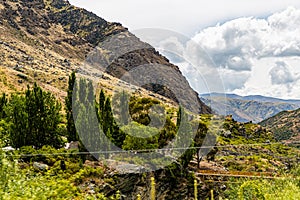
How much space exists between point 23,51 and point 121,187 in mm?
135237

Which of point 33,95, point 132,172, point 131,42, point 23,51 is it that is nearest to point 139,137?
point 132,172

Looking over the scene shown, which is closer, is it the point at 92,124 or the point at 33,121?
the point at 33,121

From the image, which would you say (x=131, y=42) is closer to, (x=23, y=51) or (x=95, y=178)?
(x=23, y=51)

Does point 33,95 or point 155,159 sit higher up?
point 33,95

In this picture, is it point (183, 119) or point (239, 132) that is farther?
point (239, 132)

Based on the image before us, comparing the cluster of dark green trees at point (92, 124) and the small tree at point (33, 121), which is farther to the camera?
the cluster of dark green trees at point (92, 124)

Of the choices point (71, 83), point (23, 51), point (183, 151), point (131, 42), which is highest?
Answer: point (131, 42)

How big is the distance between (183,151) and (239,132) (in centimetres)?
7874

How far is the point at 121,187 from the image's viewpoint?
23.8 meters

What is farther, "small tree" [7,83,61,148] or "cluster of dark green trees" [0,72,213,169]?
"cluster of dark green trees" [0,72,213,169]

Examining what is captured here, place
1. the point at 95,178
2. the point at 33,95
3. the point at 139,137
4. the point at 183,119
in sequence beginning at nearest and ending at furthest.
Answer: the point at 95,178 → the point at 33,95 → the point at 139,137 → the point at 183,119

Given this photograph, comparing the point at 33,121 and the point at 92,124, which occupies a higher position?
the point at 33,121

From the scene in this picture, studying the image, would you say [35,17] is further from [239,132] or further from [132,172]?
[132,172]

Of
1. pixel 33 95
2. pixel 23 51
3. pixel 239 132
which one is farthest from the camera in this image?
pixel 23 51
